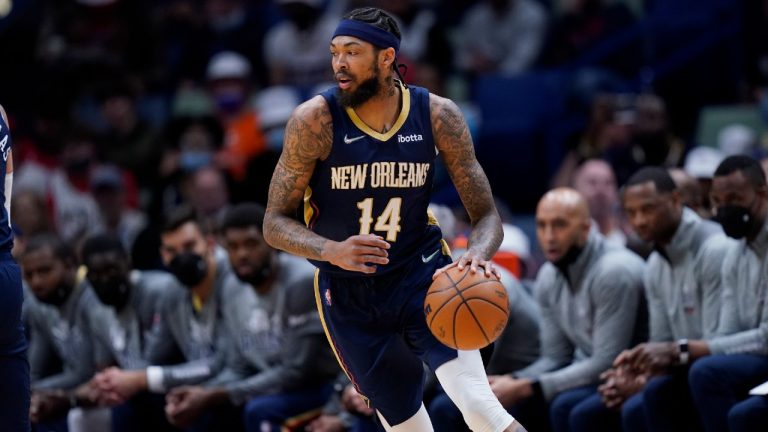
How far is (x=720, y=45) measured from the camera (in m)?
11.7

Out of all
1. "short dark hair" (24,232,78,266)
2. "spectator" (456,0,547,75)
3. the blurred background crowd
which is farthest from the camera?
"spectator" (456,0,547,75)

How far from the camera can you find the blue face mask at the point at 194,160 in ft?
40.0

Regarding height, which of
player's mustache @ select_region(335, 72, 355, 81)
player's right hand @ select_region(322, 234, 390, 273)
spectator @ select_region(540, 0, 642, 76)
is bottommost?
player's right hand @ select_region(322, 234, 390, 273)

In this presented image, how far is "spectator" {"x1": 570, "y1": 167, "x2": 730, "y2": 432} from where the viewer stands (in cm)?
725

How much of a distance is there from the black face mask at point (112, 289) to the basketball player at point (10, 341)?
9.40 feet

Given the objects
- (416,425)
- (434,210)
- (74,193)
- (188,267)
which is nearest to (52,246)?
(188,267)

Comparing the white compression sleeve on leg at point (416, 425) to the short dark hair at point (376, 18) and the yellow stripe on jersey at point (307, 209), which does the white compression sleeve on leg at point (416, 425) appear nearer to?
the yellow stripe on jersey at point (307, 209)

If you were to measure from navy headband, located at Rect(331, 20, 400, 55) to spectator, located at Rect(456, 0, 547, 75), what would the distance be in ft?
21.4

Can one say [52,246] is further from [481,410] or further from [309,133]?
[481,410]

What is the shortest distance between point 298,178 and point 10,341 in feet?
4.75

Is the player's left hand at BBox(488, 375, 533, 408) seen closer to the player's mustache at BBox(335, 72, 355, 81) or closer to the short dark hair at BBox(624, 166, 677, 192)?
the short dark hair at BBox(624, 166, 677, 192)

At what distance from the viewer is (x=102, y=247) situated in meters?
8.86

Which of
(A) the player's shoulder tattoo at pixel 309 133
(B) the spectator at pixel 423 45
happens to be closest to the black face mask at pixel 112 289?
(A) the player's shoulder tattoo at pixel 309 133

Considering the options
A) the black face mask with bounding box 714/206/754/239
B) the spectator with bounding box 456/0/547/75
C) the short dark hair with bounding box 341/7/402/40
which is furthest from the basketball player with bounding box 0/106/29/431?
the spectator with bounding box 456/0/547/75
